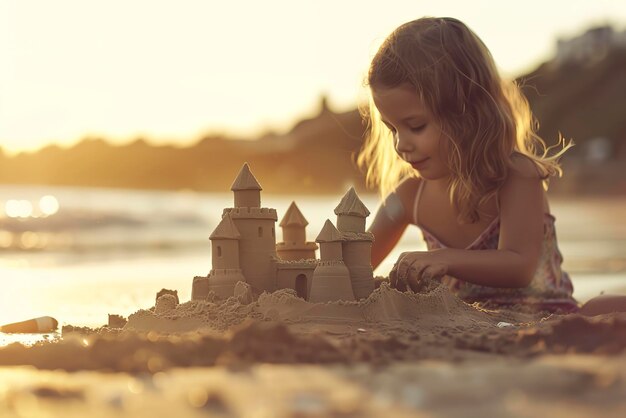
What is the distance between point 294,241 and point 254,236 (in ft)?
1.71

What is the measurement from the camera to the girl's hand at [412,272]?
3.66 m

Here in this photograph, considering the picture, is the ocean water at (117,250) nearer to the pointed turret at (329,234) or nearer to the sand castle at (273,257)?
the sand castle at (273,257)

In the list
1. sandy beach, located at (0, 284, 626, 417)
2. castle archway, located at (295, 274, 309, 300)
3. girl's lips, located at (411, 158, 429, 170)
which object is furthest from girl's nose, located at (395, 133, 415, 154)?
sandy beach, located at (0, 284, 626, 417)

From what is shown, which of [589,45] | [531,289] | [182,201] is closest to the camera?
[531,289]

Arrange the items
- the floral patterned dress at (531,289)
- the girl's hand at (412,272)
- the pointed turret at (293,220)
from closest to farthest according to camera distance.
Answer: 1. the girl's hand at (412,272)
2. the pointed turret at (293,220)
3. the floral patterned dress at (531,289)

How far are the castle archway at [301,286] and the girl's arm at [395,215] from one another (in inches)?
60.1

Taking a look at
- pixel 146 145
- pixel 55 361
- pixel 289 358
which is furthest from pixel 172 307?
pixel 146 145

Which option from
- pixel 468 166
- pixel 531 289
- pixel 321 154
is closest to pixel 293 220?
pixel 468 166

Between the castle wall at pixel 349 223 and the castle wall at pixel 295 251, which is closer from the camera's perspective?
the castle wall at pixel 349 223

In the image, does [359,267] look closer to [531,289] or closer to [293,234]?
[293,234]

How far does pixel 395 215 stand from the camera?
495 cm

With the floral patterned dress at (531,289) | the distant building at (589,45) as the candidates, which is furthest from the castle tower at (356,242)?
the distant building at (589,45)

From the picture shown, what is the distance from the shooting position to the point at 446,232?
15.3 ft

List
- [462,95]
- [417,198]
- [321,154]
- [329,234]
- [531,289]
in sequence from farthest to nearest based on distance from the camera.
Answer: [321,154], [417,198], [531,289], [462,95], [329,234]
